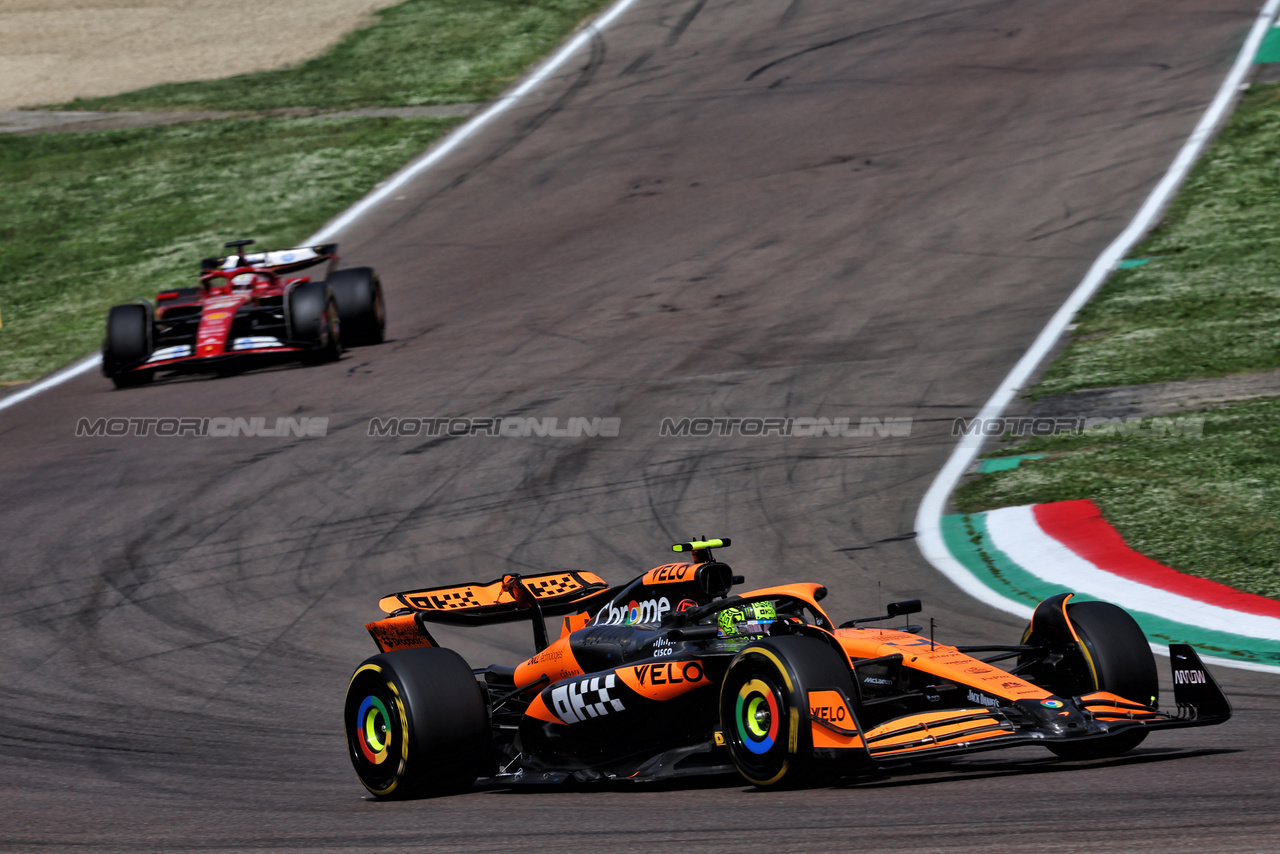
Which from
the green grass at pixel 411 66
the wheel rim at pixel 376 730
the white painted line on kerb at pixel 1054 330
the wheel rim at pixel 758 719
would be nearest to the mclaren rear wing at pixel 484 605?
the wheel rim at pixel 376 730

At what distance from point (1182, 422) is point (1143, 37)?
17.6 metres

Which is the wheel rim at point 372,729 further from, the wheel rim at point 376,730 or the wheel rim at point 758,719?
the wheel rim at point 758,719

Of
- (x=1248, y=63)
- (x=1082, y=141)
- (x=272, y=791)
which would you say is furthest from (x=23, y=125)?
(x=272, y=791)

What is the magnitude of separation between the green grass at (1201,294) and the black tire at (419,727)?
8795 millimetres

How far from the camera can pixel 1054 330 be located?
16.1m

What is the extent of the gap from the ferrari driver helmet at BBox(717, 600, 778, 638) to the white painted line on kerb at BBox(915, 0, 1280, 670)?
9.32ft

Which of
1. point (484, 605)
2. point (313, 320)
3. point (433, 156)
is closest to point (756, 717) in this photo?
point (484, 605)

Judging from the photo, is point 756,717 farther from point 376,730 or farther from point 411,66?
point 411,66

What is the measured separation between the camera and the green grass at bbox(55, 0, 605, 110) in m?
31.1

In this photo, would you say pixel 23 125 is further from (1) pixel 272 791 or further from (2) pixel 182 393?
(1) pixel 272 791

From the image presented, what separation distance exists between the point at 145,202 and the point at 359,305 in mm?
10039

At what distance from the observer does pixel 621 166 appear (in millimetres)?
25000

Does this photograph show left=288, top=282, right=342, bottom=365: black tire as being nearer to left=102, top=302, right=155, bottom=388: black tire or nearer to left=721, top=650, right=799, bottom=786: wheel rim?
left=102, top=302, right=155, bottom=388: black tire

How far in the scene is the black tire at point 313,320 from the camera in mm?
17094
